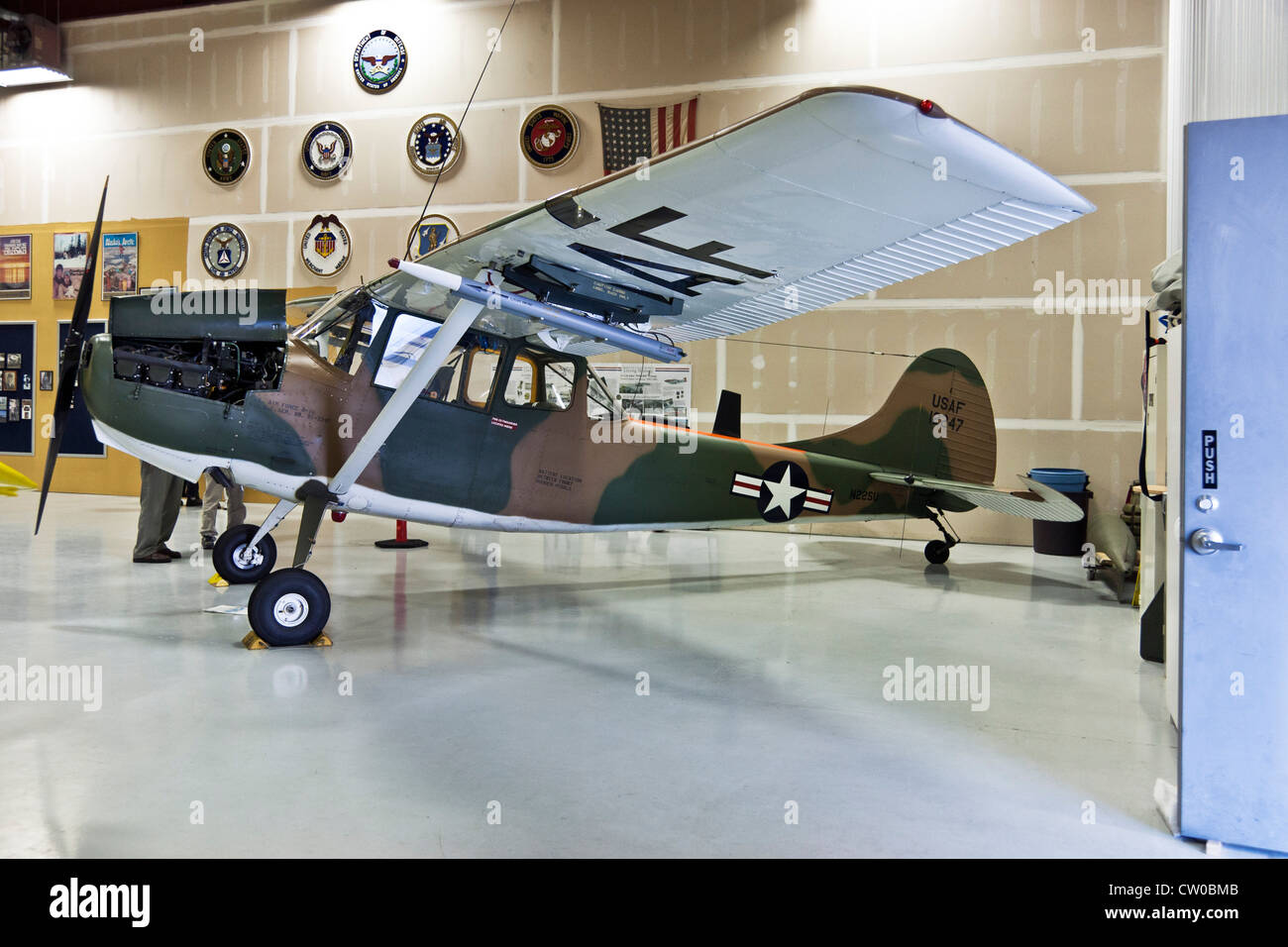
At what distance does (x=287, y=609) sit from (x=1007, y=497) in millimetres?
5591

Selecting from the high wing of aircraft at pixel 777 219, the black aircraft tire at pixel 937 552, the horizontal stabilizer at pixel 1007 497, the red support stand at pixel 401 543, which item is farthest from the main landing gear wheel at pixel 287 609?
the black aircraft tire at pixel 937 552

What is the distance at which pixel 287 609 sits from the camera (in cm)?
476

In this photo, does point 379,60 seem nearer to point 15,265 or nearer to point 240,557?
point 15,265

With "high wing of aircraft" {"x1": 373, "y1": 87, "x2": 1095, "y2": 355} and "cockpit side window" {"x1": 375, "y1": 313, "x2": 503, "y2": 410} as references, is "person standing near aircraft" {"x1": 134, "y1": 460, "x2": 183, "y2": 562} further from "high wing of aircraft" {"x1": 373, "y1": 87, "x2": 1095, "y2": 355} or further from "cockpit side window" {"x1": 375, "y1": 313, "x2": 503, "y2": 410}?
"high wing of aircraft" {"x1": 373, "y1": 87, "x2": 1095, "y2": 355}

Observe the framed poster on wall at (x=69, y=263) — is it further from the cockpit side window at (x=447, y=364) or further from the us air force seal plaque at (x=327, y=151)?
the cockpit side window at (x=447, y=364)

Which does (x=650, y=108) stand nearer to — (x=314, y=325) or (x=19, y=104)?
(x=314, y=325)

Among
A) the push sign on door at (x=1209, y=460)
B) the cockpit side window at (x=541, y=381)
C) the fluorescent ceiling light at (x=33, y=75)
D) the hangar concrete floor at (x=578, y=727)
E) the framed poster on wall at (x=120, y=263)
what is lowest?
the hangar concrete floor at (x=578, y=727)

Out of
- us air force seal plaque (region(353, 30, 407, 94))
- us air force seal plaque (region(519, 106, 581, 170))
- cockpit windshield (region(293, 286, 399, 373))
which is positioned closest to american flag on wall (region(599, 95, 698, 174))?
us air force seal plaque (region(519, 106, 581, 170))

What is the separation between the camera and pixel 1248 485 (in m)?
2.57

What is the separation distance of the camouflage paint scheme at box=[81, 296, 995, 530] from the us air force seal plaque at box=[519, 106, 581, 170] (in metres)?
5.90

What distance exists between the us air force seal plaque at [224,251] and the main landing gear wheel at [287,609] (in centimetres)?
991

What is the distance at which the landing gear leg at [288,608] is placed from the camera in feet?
15.4

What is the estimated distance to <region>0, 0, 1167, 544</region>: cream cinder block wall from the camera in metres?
9.84
